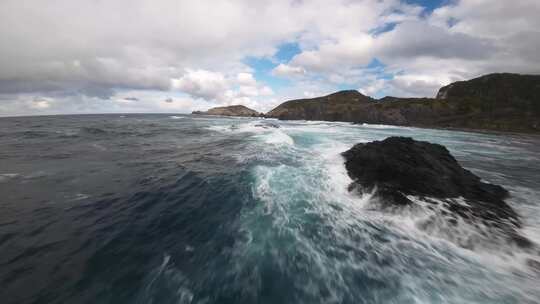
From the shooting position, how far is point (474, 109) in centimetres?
9112

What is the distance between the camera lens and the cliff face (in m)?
76.2

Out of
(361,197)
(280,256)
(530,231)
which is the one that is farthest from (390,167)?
(280,256)

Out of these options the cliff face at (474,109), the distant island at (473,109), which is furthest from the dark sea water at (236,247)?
the cliff face at (474,109)

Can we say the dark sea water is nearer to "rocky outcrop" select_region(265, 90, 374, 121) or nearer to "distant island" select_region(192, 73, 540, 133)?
"distant island" select_region(192, 73, 540, 133)

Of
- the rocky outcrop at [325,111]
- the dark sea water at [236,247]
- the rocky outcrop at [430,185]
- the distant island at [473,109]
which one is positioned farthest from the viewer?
the rocky outcrop at [325,111]

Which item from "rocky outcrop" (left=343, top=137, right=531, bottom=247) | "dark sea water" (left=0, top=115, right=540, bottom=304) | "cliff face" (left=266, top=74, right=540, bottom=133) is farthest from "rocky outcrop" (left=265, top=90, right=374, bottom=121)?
"dark sea water" (left=0, top=115, right=540, bottom=304)

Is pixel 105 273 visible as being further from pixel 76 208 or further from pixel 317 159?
pixel 317 159

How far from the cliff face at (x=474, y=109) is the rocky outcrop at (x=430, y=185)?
86178 mm

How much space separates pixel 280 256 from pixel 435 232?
588cm

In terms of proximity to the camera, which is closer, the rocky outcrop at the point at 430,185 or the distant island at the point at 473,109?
the rocky outcrop at the point at 430,185

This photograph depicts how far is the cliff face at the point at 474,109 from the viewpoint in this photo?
250 feet

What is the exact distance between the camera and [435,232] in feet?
25.2

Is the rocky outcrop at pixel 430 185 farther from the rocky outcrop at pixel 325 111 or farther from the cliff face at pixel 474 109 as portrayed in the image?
the rocky outcrop at pixel 325 111

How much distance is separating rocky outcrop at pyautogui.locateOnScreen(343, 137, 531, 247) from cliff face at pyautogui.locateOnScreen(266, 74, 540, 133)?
8618cm
